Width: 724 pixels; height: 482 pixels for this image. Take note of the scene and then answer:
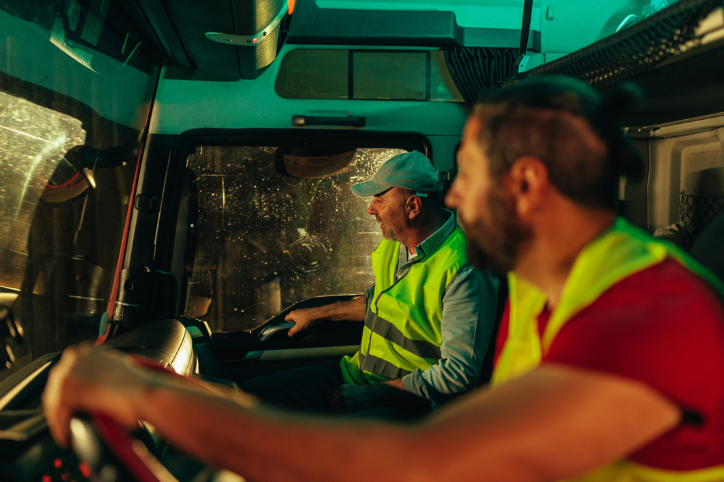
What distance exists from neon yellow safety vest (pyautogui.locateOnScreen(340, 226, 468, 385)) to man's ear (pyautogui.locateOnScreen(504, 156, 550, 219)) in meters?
1.19

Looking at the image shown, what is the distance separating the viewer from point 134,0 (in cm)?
191

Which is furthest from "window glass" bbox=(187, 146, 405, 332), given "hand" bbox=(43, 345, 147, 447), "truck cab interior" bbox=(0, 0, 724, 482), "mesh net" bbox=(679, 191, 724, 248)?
"hand" bbox=(43, 345, 147, 447)

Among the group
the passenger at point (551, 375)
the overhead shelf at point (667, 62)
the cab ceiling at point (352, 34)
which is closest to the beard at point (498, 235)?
the passenger at point (551, 375)

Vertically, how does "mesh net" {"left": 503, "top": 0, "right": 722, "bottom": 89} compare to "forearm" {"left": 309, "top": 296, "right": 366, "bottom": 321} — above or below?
above

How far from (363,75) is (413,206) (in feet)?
2.92

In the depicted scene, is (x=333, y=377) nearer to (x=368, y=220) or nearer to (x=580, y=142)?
(x=368, y=220)

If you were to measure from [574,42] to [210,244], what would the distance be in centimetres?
216

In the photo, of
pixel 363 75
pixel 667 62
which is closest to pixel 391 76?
pixel 363 75

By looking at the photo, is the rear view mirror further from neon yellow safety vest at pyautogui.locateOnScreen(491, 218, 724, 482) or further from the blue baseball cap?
neon yellow safety vest at pyautogui.locateOnScreen(491, 218, 724, 482)

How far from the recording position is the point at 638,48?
1.43 metres

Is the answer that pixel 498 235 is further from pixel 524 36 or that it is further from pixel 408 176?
pixel 524 36

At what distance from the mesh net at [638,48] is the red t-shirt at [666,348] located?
32.7 inches

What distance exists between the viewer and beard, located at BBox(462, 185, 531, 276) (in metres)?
0.72

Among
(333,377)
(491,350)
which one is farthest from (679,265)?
(333,377)
